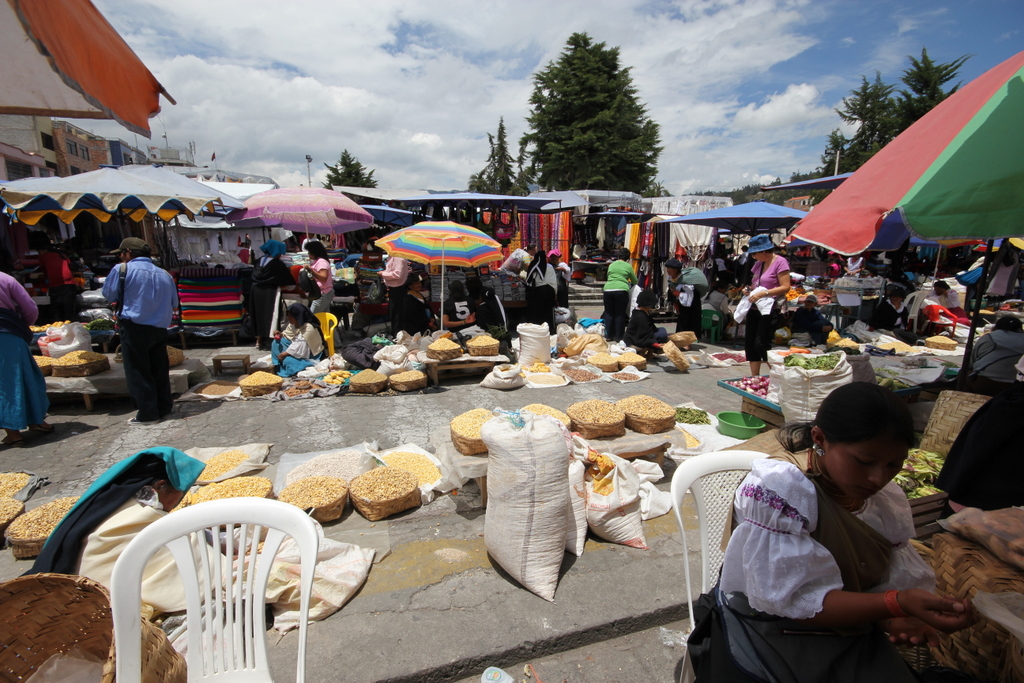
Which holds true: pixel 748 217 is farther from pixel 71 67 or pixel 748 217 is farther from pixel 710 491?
pixel 71 67

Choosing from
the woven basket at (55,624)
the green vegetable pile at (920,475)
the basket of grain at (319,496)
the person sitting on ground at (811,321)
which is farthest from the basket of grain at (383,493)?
the person sitting on ground at (811,321)

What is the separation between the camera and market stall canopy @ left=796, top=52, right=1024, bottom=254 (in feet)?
6.26

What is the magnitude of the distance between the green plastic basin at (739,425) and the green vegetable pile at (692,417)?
0.66 feet

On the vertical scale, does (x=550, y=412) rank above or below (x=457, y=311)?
below

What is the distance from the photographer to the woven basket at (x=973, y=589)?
1.77m

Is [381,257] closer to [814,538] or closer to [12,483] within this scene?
[12,483]

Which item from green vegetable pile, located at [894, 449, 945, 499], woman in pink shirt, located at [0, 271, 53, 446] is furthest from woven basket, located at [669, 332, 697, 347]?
woman in pink shirt, located at [0, 271, 53, 446]

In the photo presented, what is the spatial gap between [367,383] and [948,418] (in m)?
5.65

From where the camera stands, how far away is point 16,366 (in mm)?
4508

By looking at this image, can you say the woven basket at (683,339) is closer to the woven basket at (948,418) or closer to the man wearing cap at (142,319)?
the woven basket at (948,418)

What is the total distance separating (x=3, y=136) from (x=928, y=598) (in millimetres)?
32825

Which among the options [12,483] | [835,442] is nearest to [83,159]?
[12,483]

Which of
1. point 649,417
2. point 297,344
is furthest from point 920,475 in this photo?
point 297,344

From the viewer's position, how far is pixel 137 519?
2225mm
